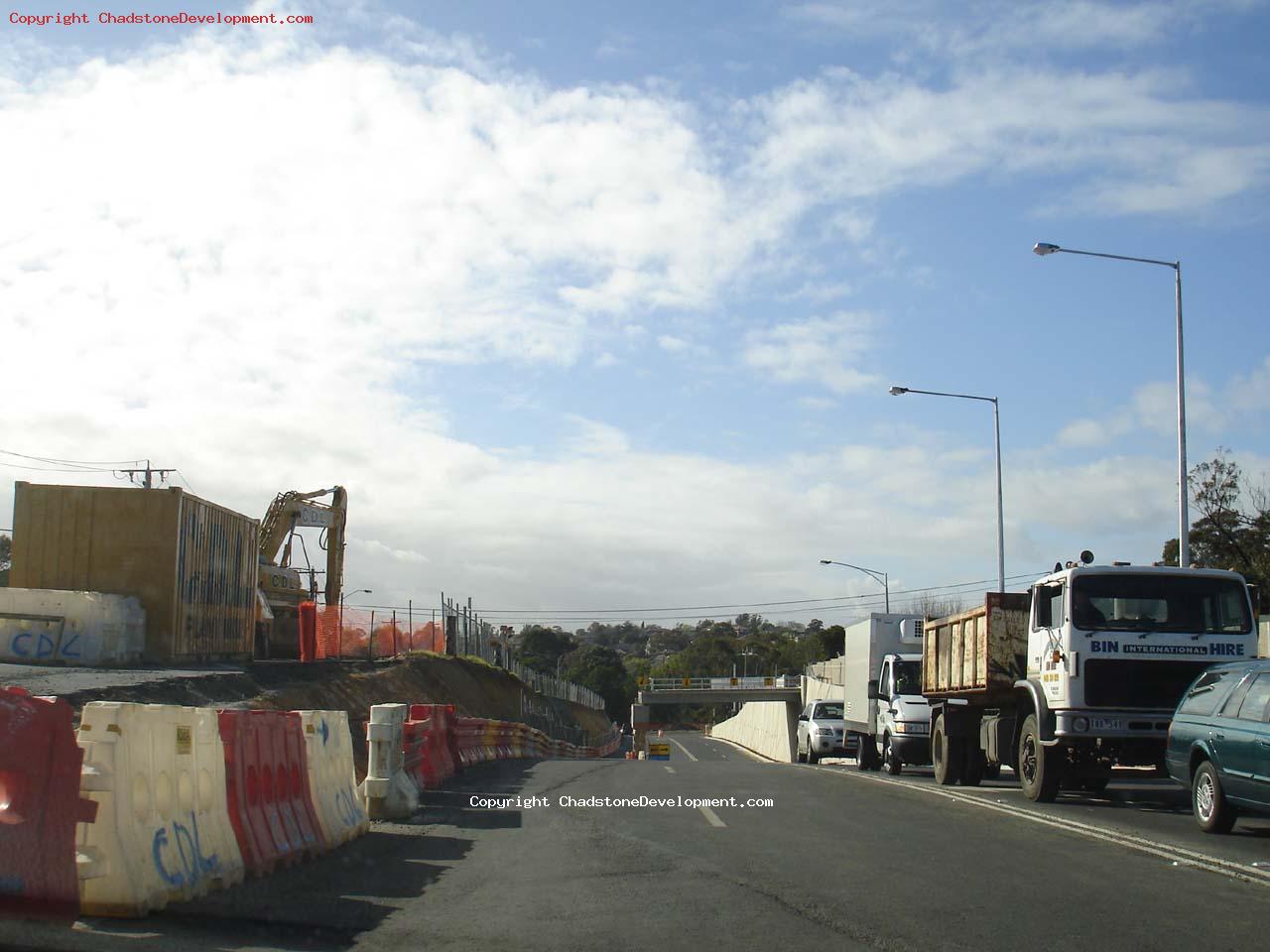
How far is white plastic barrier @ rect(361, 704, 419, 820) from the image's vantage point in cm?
1251

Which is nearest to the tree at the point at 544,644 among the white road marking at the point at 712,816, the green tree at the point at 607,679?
the green tree at the point at 607,679

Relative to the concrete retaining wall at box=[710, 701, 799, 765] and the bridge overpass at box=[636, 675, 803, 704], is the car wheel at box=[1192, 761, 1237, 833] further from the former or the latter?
the bridge overpass at box=[636, 675, 803, 704]

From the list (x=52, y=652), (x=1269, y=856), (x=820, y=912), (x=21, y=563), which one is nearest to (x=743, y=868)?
(x=820, y=912)

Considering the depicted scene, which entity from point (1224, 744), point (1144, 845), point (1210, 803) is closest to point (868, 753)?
point (1210, 803)

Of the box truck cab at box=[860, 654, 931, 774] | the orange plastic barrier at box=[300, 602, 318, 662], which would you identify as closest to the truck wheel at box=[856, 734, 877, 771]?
the box truck cab at box=[860, 654, 931, 774]

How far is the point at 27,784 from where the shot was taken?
657 cm

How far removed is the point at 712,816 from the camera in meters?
13.1

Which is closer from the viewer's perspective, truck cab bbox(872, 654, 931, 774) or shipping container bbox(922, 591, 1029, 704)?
shipping container bbox(922, 591, 1029, 704)

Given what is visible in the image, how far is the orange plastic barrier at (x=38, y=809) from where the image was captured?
6.50m

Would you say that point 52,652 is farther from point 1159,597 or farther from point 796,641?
point 796,641

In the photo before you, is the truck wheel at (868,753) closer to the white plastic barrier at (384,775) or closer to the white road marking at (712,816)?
the white road marking at (712,816)

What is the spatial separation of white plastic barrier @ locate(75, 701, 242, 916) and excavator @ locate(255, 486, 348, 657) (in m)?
34.7

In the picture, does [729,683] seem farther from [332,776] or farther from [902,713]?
[332,776]

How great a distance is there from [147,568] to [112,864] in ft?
74.1
